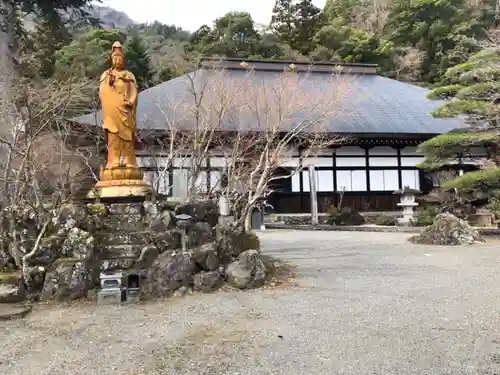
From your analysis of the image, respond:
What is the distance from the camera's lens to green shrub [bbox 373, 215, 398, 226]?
50.9 ft

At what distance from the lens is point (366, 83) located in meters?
22.0

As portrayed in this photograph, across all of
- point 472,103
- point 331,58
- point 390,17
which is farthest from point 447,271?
point 390,17

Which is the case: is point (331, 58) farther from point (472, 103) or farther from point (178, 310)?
point (178, 310)

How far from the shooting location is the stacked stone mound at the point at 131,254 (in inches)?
204

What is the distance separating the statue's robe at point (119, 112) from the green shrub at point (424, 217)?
10.6 meters

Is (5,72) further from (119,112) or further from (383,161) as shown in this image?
(383,161)

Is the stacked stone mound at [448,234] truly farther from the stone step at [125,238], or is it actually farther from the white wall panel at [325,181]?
the stone step at [125,238]

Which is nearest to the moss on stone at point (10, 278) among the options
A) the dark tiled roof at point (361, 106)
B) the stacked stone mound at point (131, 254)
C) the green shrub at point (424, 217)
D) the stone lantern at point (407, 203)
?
the stacked stone mound at point (131, 254)

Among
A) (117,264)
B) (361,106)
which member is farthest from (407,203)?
(117,264)

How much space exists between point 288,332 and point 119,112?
4588 mm

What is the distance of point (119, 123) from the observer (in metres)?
6.92

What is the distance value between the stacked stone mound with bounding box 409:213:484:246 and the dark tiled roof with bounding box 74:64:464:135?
642cm

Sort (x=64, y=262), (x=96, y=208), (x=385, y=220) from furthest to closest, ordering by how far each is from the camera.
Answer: (x=385, y=220) < (x=96, y=208) < (x=64, y=262)

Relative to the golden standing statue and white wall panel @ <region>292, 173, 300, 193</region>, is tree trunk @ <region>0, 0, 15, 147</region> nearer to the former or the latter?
the golden standing statue
